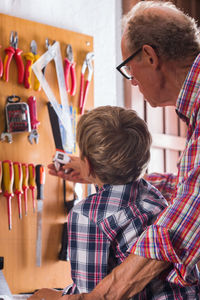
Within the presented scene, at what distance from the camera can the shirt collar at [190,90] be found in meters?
1.02

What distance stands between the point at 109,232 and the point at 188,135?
12.0 inches

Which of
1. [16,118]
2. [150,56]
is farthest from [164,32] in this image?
[16,118]

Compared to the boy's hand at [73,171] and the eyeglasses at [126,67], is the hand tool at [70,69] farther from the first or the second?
the eyeglasses at [126,67]

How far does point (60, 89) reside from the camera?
6.20 feet

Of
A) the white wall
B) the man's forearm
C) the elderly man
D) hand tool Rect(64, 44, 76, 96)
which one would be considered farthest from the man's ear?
the white wall

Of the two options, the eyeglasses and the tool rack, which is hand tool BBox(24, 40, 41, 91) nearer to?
the tool rack

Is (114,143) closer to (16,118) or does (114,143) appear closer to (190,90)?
(190,90)

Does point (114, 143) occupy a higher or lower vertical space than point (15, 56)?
lower

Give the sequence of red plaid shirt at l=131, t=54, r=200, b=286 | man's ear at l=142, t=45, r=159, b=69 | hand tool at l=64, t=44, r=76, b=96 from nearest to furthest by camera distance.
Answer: red plaid shirt at l=131, t=54, r=200, b=286
man's ear at l=142, t=45, r=159, b=69
hand tool at l=64, t=44, r=76, b=96

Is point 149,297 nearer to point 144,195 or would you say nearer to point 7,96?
point 144,195

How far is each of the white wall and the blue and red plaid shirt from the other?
111cm

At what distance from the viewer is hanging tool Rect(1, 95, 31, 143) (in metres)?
1.66

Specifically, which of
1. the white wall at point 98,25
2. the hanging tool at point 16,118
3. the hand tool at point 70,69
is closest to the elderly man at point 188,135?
the hanging tool at point 16,118

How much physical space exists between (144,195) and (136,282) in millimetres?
245
